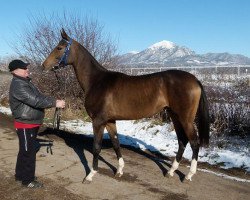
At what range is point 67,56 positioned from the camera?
6371 mm

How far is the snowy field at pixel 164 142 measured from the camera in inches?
289

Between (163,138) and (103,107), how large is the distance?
373 cm

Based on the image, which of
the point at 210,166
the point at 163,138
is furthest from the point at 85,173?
the point at 163,138

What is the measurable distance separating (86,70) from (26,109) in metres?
1.59

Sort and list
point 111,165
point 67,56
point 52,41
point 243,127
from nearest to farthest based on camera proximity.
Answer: point 67,56, point 111,165, point 243,127, point 52,41

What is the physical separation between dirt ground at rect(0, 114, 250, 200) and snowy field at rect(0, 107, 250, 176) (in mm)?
443

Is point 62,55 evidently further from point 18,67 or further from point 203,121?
point 203,121

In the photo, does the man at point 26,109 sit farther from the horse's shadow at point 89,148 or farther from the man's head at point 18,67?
the horse's shadow at point 89,148

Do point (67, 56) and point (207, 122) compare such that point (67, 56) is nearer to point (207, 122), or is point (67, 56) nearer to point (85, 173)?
point (85, 173)

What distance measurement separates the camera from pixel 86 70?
6371mm

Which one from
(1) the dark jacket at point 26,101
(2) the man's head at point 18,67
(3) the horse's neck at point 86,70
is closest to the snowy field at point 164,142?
(3) the horse's neck at point 86,70

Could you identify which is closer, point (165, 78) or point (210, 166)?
point (165, 78)

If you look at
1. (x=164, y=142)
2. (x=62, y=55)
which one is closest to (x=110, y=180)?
(x=62, y=55)

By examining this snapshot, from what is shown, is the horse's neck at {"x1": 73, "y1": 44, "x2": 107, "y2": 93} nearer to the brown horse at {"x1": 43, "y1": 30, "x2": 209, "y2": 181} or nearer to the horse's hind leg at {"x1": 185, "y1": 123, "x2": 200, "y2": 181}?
the brown horse at {"x1": 43, "y1": 30, "x2": 209, "y2": 181}
